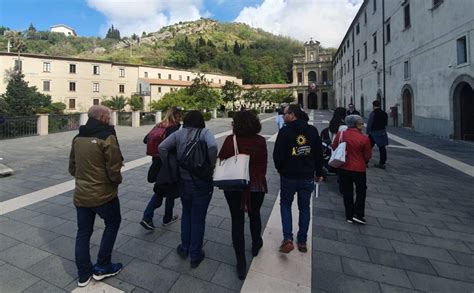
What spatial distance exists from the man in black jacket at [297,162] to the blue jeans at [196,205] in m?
0.93

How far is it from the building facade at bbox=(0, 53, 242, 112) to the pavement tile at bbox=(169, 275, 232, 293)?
4909cm

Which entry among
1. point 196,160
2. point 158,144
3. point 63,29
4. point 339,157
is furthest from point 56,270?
point 63,29

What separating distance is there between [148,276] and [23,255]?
1667mm

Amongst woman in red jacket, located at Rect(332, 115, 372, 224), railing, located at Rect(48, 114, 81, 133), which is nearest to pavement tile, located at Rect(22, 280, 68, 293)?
woman in red jacket, located at Rect(332, 115, 372, 224)

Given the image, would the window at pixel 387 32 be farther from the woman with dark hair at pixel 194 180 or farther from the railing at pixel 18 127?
the railing at pixel 18 127

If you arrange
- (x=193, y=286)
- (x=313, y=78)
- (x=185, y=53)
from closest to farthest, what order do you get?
(x=193, y=286) < (x=313, y=78) < (x=185, y=53)

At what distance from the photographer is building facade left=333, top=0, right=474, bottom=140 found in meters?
11.2

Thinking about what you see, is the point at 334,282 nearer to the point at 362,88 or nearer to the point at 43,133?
the point at 43,133

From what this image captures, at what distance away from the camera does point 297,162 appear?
2.98 meters

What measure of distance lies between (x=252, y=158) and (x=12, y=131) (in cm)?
1640

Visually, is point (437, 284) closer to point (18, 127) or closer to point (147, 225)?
point (147, 225)

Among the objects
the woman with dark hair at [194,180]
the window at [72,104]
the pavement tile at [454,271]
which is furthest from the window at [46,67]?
the pavement tile at [454,271]

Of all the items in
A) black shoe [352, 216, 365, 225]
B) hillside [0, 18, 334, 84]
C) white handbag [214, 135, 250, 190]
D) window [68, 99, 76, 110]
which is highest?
hillside [0, 18, 334, 84]

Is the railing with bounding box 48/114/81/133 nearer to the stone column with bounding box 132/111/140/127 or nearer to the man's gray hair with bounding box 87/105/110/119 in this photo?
the stone column with bounding box 132/111/140/127
